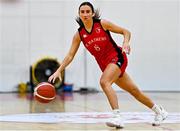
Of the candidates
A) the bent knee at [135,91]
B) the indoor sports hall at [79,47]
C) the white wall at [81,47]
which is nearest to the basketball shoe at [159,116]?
the bent knee at [135,91]

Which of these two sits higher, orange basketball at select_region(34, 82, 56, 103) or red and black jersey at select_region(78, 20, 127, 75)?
red and black jersey at select_region(78, 20, 127, 75)

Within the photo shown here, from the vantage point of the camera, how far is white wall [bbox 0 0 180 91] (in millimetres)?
15898

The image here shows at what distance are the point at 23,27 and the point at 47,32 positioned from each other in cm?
82

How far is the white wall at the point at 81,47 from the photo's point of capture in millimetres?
15898

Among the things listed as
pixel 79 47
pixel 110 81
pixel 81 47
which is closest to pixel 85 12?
pixel 110 81

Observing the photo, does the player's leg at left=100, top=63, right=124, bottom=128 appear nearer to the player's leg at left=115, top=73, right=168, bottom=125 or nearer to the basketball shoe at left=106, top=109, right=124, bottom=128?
the basketball shoe at left=106, top=109, right=124, bottom=128

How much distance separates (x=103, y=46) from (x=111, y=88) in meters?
0.58

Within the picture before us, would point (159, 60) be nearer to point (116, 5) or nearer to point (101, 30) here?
point (116, 5)

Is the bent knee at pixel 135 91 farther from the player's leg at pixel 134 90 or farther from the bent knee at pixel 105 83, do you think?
the bent knee at pixel 105 83

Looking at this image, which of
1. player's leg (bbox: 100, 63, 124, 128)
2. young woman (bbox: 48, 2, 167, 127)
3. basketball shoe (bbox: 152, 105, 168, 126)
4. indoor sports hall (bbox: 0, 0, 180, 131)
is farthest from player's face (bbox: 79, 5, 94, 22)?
indoor sports hall (bbox: 0, 0, 180, 131)

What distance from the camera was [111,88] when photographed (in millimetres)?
6020

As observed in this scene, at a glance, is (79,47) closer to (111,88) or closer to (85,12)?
(85,12)

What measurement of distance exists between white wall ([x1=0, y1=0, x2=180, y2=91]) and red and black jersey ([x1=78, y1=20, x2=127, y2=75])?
9651 millimetres

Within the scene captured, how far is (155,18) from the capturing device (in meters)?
16.4
